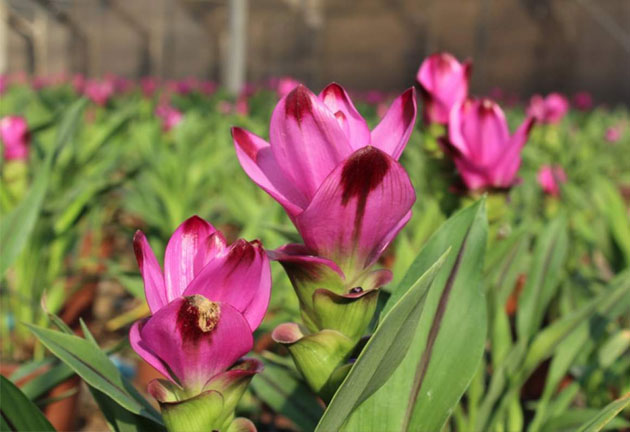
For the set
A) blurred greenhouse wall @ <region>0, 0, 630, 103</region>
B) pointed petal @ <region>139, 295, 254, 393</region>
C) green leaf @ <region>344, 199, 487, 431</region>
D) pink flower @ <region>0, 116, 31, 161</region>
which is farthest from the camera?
blurred greenhouse wall @ <region>0, 0, 630, 103</region>

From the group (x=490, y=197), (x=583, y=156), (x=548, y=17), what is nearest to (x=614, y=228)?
A: (x=490, y=197)

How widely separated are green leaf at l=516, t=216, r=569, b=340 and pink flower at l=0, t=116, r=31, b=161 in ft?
2.96

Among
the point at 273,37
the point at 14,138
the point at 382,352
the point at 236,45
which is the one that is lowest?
the point at 273,37

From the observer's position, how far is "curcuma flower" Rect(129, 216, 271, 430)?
321mm

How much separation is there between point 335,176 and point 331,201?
1 centimetres

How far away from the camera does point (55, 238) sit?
4.37 feet

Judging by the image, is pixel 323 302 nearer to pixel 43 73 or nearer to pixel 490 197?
pixel 490 197

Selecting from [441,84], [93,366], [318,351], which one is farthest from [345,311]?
[441,84]

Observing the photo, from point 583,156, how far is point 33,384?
2508 millimetres

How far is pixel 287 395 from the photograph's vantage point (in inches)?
27.8

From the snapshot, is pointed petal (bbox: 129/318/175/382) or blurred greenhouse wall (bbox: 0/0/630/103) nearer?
pointed petal (bbox: 129/318/175/382)

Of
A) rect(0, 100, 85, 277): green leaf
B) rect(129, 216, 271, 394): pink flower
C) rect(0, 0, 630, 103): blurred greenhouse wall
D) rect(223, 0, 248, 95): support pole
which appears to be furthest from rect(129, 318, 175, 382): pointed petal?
rect(0, 0, 630, 103): blurred greenhouse wall

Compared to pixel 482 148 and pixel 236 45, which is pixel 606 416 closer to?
pixel 482 148

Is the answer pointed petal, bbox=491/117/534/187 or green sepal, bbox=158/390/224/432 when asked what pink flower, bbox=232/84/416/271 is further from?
pointed petal, bbox=491/117/534/187
